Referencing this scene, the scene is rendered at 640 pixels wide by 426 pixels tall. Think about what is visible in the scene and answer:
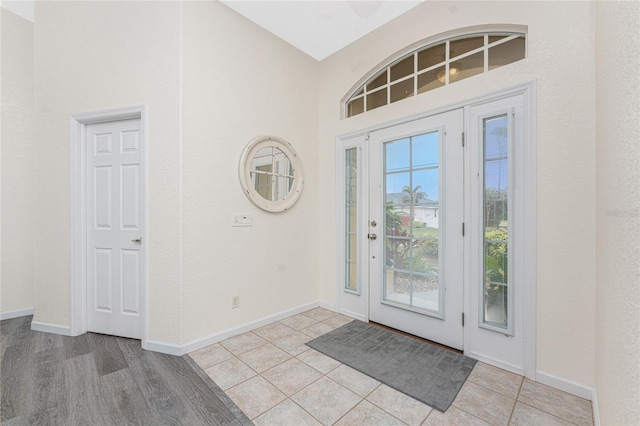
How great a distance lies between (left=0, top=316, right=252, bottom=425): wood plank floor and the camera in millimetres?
1496

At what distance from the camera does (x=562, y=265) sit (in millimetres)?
1690

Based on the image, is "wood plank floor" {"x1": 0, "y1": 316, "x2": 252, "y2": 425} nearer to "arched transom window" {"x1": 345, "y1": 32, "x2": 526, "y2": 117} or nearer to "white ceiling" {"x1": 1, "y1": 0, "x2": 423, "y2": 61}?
"arched transom window" {"x1": 345, "y1": 32, "x2": 526, "y2": 117}

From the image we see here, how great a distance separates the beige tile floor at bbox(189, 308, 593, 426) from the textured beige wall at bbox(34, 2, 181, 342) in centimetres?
73

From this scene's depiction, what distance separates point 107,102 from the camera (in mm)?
2334

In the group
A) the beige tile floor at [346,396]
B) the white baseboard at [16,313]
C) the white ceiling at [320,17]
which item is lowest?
the beige tile floor at [346,396]

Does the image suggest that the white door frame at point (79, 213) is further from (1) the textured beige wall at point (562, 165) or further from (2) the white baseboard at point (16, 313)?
Result: (1) the textured beige wall at point (562, 165)

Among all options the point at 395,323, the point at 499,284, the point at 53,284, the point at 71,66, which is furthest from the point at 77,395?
the point at 499,284

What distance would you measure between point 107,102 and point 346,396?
308cm

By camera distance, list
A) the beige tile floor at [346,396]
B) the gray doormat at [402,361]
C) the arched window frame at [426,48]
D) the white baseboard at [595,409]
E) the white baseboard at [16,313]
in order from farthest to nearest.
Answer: the white baseboard at [16,313] → the arched window frame at [426,48] → the gray doormat at [402,361] → the beige tile floor at [346,396] → the white baseboard at [595,409]

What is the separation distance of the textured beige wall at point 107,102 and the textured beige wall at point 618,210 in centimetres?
254

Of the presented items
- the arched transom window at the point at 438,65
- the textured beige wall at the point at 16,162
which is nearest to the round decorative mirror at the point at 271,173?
the arched transom window at the point at 438,65

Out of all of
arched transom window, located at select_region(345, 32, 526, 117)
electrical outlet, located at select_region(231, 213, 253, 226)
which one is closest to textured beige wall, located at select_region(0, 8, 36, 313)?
electrical outlet, located at select_region(231, 213, 253, 226)

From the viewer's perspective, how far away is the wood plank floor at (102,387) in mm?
1496

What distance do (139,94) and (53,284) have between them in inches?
78.6
